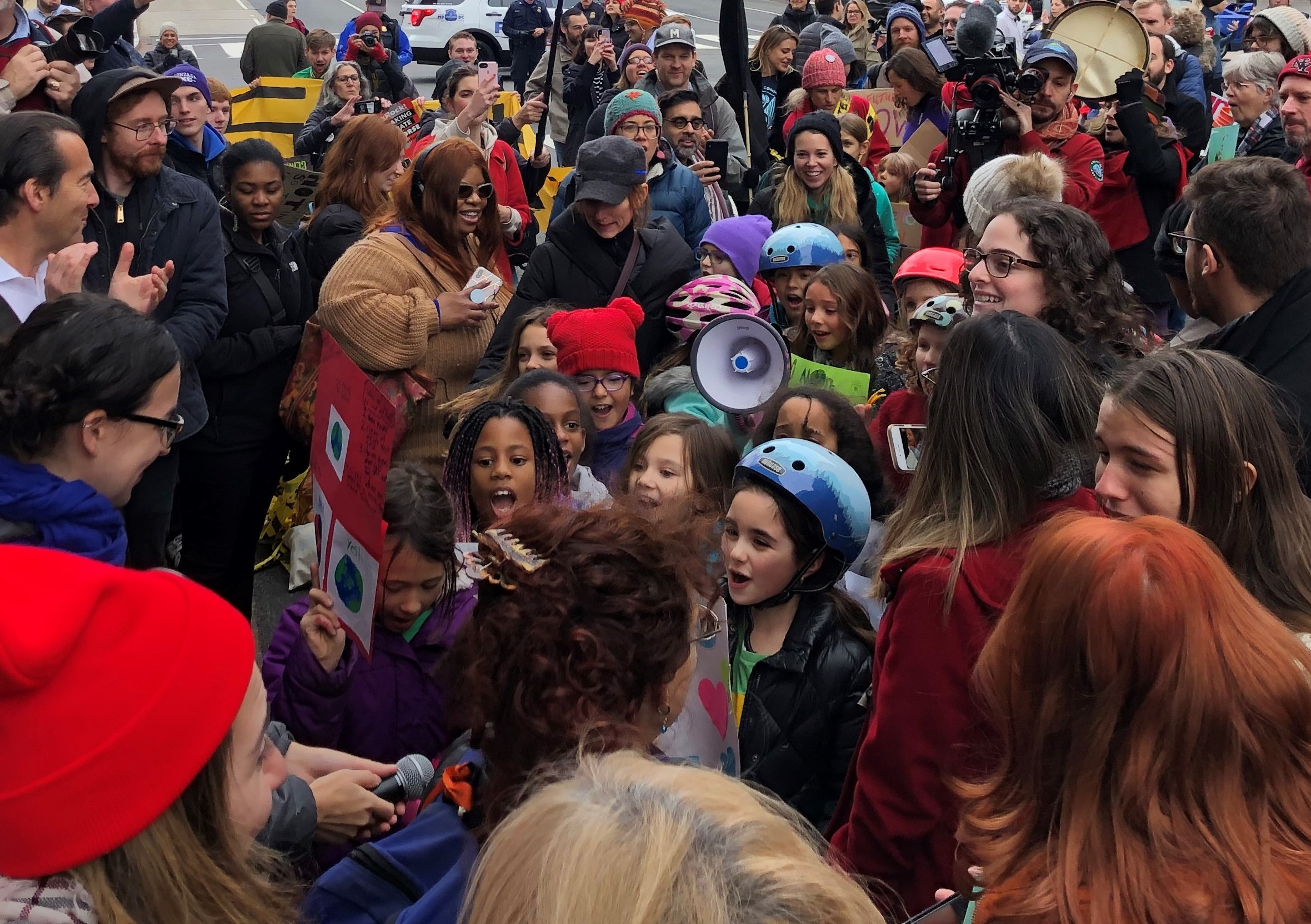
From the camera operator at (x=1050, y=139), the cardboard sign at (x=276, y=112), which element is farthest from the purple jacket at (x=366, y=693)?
the cardboard sign at (x=276, y=112)

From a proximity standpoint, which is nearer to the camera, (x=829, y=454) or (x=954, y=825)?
(x=954, y=825)

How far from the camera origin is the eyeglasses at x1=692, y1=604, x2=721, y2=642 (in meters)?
2.12

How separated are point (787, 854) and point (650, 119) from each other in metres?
5.37

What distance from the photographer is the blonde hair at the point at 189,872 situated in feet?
4.28

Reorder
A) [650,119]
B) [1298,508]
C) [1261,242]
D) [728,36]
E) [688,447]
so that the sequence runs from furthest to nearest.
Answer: [728,36] < [650,119] < [688,447] < [1261,242] < [1298,508]

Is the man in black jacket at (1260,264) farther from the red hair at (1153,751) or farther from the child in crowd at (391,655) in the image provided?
the child in crowd at (391,655)

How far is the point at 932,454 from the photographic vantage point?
2.41 meters

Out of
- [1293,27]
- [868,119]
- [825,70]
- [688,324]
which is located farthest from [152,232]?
[1293,27]

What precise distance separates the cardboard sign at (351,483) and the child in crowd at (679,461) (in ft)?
4.22

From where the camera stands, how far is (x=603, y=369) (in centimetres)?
431

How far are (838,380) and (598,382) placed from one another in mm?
810

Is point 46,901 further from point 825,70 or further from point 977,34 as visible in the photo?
point 825,70

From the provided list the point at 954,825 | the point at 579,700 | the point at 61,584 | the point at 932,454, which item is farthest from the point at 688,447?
the point at 61,584

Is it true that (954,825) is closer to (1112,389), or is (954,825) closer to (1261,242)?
(1112,389)
